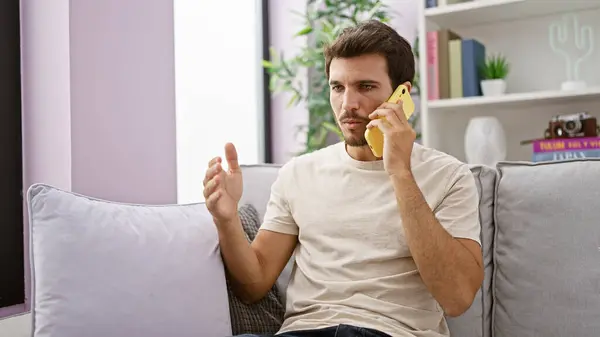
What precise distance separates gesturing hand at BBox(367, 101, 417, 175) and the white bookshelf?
4.00ft

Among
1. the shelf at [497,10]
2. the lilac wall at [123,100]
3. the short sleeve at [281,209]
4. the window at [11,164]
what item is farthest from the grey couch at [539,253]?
the shelf at [497,10]

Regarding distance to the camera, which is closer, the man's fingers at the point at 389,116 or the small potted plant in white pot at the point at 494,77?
the man's fingers at the point at 389,116

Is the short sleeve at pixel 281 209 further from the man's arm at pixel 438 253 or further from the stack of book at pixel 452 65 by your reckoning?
the stack of book at pixel 452 65

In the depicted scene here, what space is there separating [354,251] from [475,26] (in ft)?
5.72

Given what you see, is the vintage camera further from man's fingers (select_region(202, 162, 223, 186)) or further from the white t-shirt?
man's fingers (select_region(202, 162, 223, 186))

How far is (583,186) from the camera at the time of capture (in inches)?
53.3

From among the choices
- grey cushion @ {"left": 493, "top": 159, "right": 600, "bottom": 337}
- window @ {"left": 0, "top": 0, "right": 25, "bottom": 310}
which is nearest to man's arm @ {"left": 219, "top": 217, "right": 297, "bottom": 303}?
grey cushion @ {"left": 493, "top": 159, "right": 600, "bottom": 337}

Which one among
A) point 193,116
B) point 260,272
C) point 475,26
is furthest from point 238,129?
point 260,272

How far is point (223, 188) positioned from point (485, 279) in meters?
0.64

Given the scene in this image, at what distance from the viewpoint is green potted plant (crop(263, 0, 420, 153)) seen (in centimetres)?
277

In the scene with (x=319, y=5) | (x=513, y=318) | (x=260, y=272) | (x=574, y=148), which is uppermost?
(x=319, y=5)

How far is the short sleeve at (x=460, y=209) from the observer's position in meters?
1.23

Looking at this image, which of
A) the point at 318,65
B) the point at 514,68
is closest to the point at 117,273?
the point at 318,65

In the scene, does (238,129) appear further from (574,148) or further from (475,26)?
(574,148)
